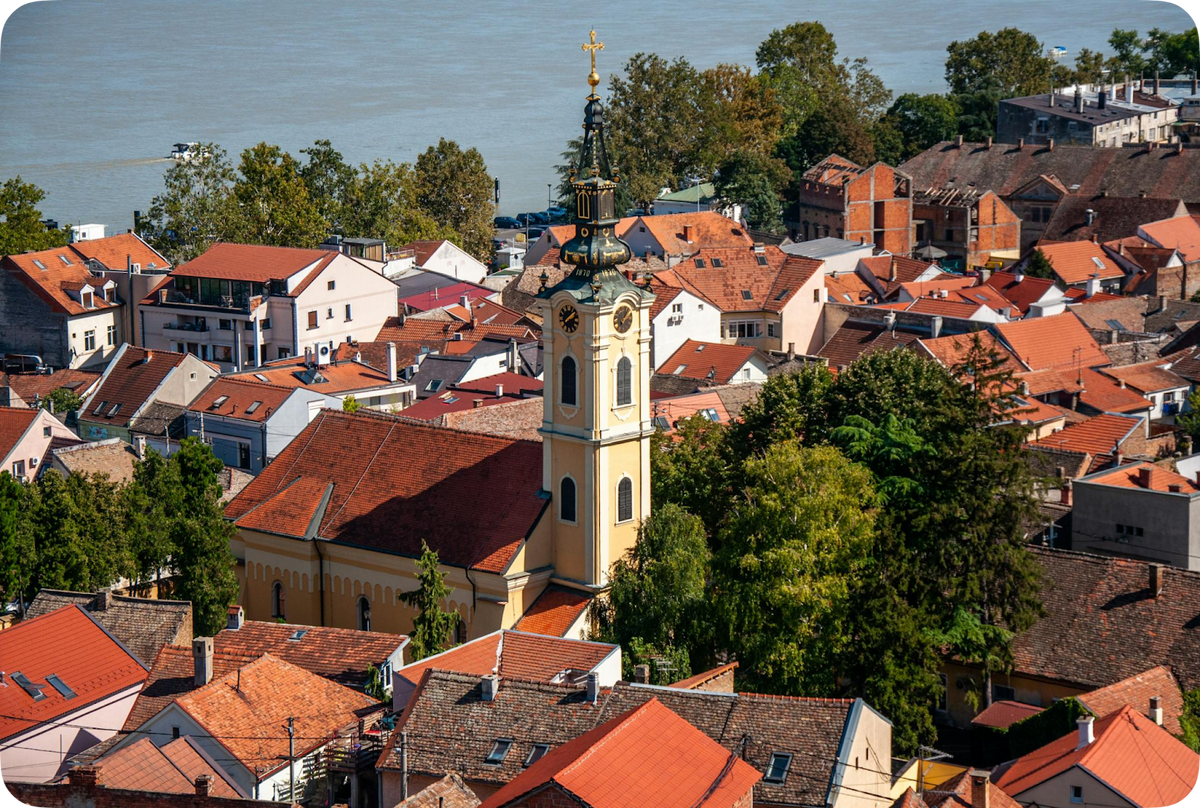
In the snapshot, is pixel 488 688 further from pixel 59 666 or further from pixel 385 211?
pixel 385 211

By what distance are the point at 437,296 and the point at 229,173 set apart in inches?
704

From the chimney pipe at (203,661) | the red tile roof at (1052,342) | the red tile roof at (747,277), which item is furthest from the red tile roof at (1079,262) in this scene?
the chimney pipe at (203,661)

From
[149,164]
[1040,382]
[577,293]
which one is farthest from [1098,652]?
[149,164]

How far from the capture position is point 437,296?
8769 centimetres

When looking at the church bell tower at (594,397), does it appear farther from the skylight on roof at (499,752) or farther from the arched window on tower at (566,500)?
the skylight on roof at (499,752)

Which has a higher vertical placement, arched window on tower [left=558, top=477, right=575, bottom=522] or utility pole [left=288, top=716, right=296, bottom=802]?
arched window on tower [left=558, top=477, right=575, bottom=522]

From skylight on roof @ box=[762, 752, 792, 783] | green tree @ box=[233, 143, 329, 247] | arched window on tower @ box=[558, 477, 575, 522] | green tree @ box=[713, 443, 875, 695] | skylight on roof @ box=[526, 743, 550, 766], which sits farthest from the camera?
green tree @ box=[233, 143, 329, 247]

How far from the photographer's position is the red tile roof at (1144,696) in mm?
41344

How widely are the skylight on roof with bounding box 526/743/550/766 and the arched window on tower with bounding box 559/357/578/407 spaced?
10677 millimetres

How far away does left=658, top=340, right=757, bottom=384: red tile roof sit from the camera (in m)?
72.1

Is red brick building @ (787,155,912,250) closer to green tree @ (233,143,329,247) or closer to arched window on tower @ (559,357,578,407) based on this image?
green tree @ (233,143,329,247)

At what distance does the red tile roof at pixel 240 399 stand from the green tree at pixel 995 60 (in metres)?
88.6

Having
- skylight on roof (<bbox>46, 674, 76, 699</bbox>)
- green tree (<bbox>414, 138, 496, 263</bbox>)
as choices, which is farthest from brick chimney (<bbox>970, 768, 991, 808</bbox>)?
green tree (<bbox>414, 138, 496, 263</bbox>)

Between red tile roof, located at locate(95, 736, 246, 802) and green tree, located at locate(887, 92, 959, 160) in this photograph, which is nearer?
red tile roof, located at locate(95, 736, 246, 802)
